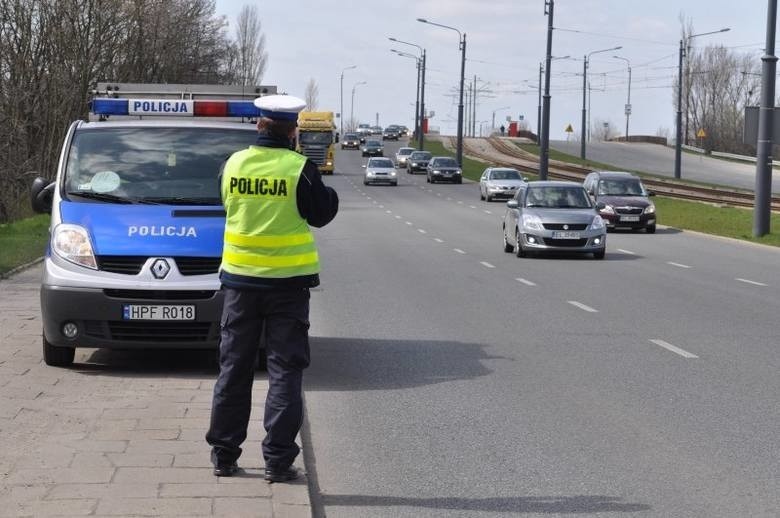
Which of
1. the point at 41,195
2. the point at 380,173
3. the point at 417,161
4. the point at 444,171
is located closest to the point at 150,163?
the point at 41,195

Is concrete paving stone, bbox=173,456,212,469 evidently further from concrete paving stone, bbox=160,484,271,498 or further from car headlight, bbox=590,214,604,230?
→ car headlight, bbox=590,214,604,230

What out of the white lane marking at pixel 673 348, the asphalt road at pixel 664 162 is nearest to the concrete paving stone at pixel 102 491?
the white lane marking at pixel 673 348

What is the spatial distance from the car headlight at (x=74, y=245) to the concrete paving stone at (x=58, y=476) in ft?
12.5

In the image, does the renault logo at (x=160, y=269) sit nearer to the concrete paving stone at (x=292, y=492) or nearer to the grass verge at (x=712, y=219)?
the concrete paving stone at (x=292, y=492)

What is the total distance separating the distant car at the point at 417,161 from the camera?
90312 mm

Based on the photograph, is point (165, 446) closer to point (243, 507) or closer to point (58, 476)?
point (58, 476)

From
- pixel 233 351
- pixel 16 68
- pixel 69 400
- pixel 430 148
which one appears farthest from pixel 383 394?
pixel 430 148

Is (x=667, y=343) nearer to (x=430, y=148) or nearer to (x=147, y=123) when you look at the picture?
(x=147, y=123)

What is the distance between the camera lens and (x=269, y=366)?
269 inches

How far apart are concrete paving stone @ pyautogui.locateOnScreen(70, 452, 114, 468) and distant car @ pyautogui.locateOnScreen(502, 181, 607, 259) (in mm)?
19306

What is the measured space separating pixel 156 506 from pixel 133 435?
1799 mm

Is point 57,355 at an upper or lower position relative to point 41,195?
lower

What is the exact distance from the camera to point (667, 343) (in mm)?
13109

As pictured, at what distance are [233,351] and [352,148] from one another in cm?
12229
